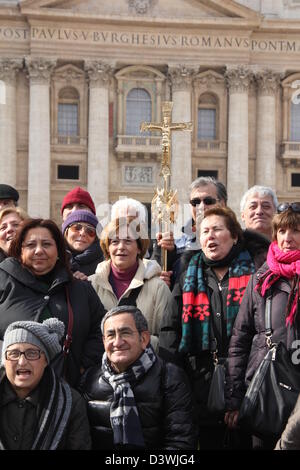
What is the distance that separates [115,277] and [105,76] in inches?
1072

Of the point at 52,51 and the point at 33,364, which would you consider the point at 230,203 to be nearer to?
the point at 52,51

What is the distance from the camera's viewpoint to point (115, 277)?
672 cm

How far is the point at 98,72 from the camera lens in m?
32.9

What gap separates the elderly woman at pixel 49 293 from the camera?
597cm

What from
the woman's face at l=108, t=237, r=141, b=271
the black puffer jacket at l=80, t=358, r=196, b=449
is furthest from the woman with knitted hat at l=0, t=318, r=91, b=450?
the woman's face at l=108, t=237, r=141, b=271

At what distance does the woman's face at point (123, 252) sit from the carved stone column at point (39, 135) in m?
26.2

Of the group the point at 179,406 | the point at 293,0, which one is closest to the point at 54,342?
the point at 179,406

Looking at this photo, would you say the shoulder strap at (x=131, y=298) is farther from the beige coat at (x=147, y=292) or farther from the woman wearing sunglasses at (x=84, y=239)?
the woman wearing sunglasses at (x=84, y=239)

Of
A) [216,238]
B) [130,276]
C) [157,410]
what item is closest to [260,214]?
[216,238]

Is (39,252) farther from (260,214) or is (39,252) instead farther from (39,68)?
(39,68)

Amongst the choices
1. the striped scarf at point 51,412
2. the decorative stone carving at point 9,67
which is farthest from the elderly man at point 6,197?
the decorative stone carving at point 9,67

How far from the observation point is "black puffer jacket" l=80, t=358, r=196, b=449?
5469 millimetres
